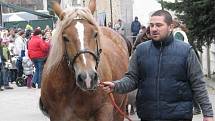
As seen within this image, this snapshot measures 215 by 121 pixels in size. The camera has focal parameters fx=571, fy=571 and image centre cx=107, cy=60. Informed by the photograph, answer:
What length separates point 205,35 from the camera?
51.0 ft

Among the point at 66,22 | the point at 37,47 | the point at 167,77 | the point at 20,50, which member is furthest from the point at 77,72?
the point at 20,50

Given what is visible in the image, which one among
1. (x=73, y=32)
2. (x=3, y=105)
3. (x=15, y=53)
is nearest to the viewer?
(x=73, y=32)

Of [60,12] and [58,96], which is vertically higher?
[60,12]

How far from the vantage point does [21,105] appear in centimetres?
1467

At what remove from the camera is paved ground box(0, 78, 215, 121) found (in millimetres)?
12109

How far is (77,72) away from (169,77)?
2.76ft

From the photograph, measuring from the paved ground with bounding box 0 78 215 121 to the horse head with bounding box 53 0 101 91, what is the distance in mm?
5125

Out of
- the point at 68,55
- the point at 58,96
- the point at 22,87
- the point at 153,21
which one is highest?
the point at 153,21

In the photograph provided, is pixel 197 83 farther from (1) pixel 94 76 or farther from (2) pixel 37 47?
(2) pixel 37 47

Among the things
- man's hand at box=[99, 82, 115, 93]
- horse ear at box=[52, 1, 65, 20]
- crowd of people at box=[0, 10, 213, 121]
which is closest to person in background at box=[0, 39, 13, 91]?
horse ear at box=[52, 1, 65, 20]

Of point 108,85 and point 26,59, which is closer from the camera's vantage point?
point 108,85

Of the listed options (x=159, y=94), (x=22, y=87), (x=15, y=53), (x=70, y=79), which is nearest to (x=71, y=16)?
(x=70, y=79)

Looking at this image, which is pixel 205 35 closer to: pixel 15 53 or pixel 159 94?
pixel 15 53

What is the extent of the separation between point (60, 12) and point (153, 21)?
4.12 feet
